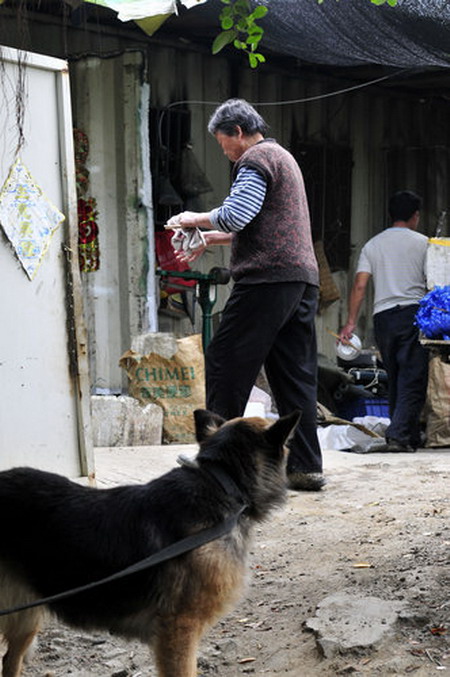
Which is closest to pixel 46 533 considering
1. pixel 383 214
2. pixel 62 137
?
pixel 62 137

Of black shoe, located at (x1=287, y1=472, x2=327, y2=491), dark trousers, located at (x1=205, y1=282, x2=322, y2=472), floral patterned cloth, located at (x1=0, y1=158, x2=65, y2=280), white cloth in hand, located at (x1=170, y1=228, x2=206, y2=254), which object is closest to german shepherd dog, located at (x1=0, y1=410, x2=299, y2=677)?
floral patterned cloth, located at (x1=0, y1=158, x2=65, y2=280)

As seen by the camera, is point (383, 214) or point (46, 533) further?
point (383, 214)

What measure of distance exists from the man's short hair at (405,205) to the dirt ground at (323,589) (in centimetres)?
332

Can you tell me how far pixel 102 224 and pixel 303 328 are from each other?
11.9ft

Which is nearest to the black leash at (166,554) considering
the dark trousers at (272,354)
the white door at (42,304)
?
the white door at (42,304)

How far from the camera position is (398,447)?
9.04 meters

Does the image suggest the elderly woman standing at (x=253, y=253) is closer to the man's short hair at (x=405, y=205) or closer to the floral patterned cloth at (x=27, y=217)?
the floral patterned cloth at (x=27, y=217)

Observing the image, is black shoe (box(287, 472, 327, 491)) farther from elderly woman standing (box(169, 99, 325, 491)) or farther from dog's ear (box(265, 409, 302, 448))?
dog's ear (box(265, 409, 302, 448))

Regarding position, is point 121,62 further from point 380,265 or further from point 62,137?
point 62,137

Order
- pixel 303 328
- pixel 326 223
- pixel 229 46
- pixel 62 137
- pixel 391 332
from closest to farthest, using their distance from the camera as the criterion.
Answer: pixel 62 137 → pixel 303 328 → pixel 391 332 → pixel 229 46 → pixel 326 223

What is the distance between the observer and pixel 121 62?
939 centimetres

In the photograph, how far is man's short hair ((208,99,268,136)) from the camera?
244 inches

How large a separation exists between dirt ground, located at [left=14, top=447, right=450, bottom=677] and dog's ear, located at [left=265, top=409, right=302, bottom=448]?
99cm

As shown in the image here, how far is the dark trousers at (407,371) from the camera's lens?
29.9 ft
